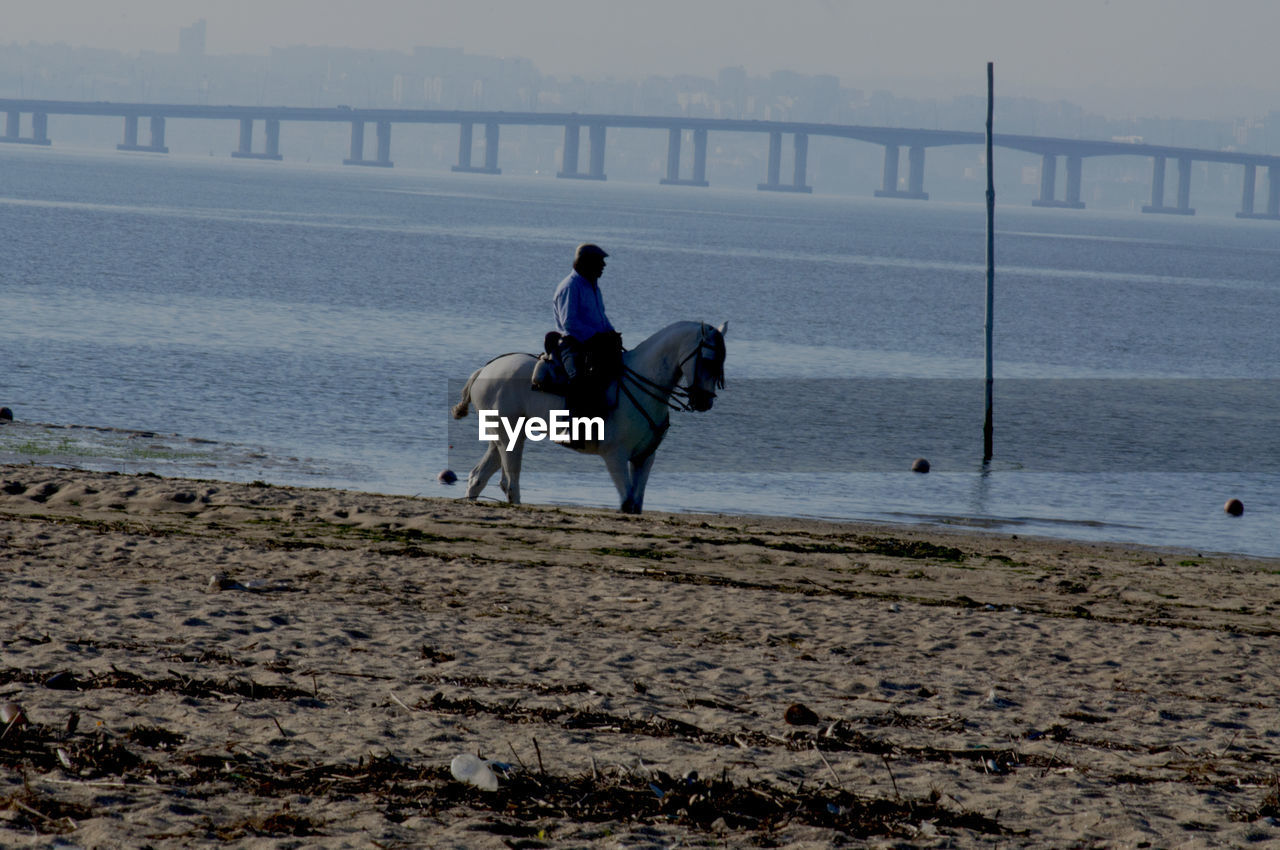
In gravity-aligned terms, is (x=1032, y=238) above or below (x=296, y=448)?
above

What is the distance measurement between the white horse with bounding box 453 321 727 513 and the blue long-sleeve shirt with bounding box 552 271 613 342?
0.61 meters

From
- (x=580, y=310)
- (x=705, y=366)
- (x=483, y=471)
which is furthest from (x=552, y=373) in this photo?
(x=483, y=471)

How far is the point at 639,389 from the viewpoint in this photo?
15.0m

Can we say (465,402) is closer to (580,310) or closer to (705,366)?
(580,310)

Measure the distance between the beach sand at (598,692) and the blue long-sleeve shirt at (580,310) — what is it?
2125 mm

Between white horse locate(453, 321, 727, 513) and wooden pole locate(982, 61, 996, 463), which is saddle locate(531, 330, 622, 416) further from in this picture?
wooden pole locate(982, 61, 996, 463)

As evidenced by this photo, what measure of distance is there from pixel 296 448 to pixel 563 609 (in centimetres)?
1380

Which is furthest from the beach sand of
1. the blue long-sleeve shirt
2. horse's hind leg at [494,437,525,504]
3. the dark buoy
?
the blue long-sleeve shirt

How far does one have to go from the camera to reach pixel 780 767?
697 centimetres

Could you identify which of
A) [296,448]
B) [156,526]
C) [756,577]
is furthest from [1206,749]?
[296,448]

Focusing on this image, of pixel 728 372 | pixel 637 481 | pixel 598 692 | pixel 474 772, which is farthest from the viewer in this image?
pixel 728 372

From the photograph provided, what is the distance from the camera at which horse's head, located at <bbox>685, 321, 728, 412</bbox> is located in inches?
578

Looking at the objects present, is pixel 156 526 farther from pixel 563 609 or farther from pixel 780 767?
pixel 780 767

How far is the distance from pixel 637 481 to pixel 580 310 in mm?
2241
